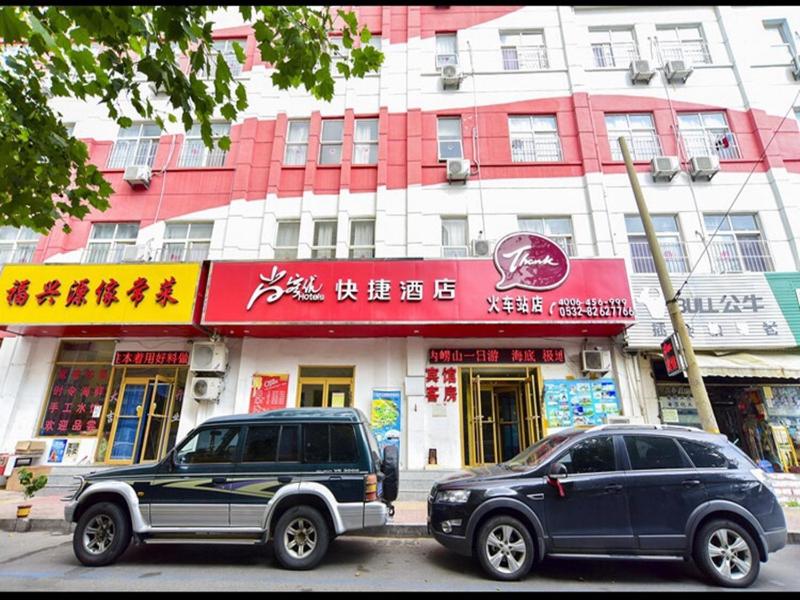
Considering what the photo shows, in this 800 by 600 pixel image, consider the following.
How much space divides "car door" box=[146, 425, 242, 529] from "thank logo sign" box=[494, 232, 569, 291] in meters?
7.54

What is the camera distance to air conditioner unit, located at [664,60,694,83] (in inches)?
551

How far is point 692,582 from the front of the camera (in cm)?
577

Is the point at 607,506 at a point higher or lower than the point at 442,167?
lower

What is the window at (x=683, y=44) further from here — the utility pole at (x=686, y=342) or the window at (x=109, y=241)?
the window at (x=109, y=241)

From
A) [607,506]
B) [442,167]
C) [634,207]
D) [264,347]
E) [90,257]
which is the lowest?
[607,506]

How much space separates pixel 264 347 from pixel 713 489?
34.2 feet

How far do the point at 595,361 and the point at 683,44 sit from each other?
Answer: 11681 millimetres

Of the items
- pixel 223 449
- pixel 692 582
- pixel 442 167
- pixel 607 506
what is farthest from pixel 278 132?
pixel 692 582

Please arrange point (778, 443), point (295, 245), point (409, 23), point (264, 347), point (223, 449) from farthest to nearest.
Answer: point (409, 23), point (295, 245), point (264, 347), point (778, 443), point (223, 449)

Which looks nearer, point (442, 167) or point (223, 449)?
point (223, 449)

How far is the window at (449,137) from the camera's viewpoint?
558 inches

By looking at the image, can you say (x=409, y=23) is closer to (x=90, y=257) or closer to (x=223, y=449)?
(x=90, y=257)

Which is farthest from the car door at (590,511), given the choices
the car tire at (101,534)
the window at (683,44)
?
the window at (683,44)

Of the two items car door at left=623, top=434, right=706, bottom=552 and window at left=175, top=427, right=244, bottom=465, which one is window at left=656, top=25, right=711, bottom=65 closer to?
car door at left=623, top=434, right=706, bottom=552
